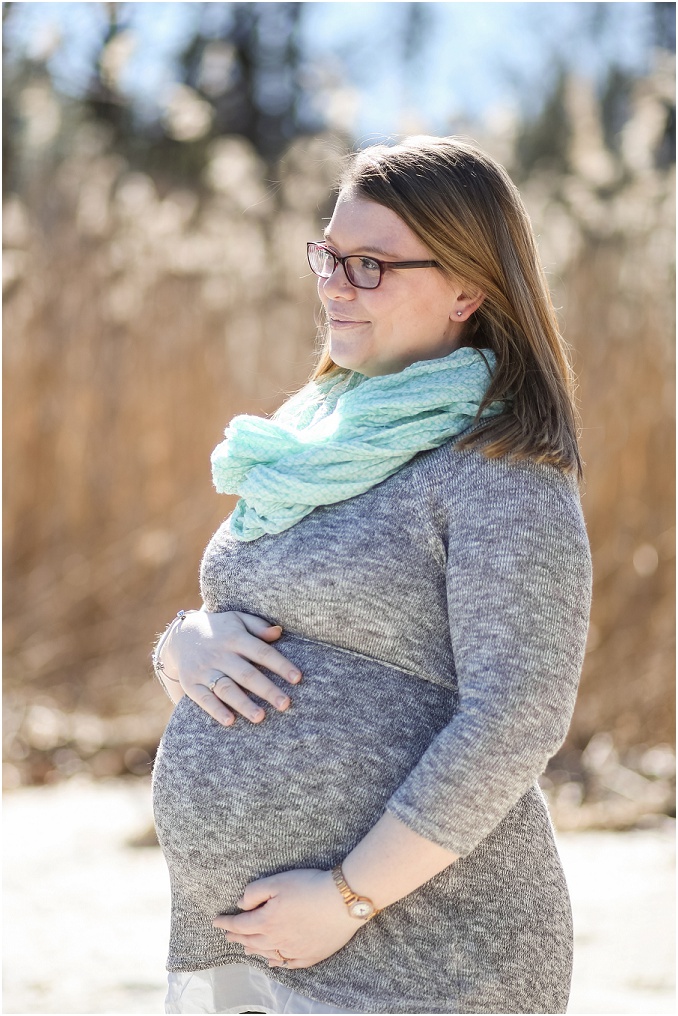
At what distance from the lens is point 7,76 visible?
810cm

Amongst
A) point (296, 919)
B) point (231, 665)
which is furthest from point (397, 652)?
point (296, 919)

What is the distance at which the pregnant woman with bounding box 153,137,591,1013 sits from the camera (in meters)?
1.38

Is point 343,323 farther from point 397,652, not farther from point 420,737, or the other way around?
point 420,737

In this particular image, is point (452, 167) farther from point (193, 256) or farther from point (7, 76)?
point (7, 76)

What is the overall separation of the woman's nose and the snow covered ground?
1831 millimetres

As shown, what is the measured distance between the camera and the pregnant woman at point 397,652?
138cm

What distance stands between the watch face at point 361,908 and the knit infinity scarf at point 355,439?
0.51 m

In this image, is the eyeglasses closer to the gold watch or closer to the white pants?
the gold watch

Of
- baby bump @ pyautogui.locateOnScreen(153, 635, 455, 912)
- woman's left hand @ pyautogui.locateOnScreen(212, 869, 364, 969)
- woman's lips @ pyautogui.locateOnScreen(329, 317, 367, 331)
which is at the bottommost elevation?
woman's left hand @ pyautogui.locateOnScreen(212, 869, 364, 969)

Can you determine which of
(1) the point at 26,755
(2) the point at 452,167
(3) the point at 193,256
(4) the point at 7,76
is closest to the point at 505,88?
(4) the point at 7,76

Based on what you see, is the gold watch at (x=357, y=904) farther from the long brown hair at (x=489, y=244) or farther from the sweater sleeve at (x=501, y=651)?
the long brown hair at (x=489, y=244)

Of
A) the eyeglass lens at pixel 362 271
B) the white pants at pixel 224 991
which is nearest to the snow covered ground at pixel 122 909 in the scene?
the white pants at pixel 224 991

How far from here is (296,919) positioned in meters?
1.41

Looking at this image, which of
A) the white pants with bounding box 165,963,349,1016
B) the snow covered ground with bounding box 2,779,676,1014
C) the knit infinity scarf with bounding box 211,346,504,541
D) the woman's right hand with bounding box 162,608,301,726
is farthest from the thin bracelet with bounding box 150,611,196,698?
the snow covered ground with bounding box 2,779,676,1014
